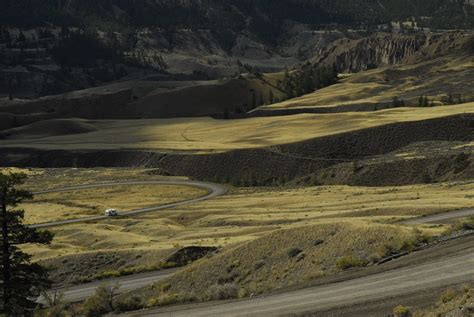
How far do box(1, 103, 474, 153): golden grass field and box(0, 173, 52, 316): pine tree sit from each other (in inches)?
3564

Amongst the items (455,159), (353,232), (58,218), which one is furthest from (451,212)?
(58,218)

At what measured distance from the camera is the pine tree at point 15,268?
104 feet

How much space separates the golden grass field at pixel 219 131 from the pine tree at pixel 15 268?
90.5 metres

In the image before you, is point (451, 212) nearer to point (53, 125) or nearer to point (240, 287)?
point (240, 287)

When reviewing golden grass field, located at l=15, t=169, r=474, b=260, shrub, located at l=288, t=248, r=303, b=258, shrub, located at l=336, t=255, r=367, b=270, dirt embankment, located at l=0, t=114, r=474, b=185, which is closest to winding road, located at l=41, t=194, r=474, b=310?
shrub, located at l=336, t=255, r=367, b=270

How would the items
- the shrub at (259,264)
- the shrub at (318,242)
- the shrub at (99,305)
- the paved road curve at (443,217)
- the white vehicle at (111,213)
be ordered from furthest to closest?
1. the white vehicle at (111,213)
2. the paved road curve at (443,217)
3. the shrub at (318,242)
4. the shrub at (259,264)
5. the shrub at (99,305)

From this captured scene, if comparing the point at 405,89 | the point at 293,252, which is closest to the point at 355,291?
the point at 293,252

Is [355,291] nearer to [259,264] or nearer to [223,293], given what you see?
[223,293]

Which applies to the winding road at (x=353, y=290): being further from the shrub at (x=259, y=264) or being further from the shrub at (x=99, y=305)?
the shrub at (x=259, y=264)

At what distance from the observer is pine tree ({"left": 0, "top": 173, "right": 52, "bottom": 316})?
3167cm

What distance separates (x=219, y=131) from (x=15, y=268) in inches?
4925

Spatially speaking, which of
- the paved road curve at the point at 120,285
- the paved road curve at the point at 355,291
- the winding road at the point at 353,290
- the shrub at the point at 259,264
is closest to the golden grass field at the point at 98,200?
the paved road curve at the point at 120,285

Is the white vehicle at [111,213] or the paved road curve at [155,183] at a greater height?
the white vehicle at [111,213]

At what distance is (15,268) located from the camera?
32.5 meters
